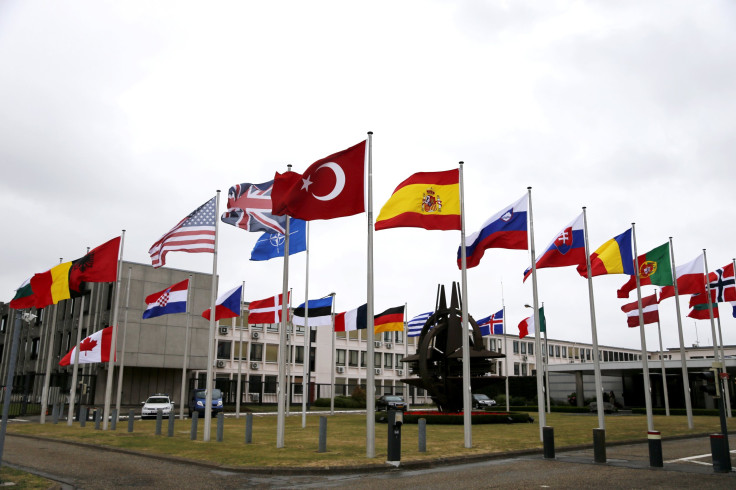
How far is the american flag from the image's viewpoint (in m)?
21.8

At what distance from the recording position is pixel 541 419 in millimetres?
19594

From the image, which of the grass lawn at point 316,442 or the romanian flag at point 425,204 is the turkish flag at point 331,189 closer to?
the romanian flag at point 425,204

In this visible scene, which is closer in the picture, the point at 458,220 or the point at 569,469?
the point at 569,469

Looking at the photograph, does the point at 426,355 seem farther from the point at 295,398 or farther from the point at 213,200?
the point at 295,398

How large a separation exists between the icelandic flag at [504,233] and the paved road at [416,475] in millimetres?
6682

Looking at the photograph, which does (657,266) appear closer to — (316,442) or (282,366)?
(316,442)

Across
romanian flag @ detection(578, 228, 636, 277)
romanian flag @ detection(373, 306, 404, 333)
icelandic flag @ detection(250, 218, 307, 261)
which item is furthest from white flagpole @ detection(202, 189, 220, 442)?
romanian flag @ detection(373, 306, 404, 333)

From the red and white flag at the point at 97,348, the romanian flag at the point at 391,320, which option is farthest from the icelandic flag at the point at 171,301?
the romanian flag at the point at 391,320

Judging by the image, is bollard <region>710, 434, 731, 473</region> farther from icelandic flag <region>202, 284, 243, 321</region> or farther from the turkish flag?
icelandic flag <region>202, 284, 243, 321</region>

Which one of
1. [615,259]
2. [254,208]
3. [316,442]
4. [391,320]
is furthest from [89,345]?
[615,259]

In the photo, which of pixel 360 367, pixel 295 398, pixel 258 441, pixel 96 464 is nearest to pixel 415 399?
pixel 360 367

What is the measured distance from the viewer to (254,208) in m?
20.5

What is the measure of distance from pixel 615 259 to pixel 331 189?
41.4 feet

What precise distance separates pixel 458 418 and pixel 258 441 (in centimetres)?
1075
